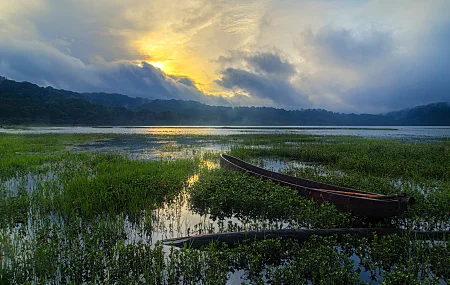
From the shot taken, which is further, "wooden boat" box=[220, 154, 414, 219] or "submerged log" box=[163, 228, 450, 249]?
"wooden boat" box=[220, 154, 414, 219]

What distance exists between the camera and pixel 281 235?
22.4ft

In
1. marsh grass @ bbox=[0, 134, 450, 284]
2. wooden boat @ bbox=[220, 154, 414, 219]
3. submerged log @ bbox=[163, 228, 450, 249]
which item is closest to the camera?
marsh grass @ bbox=[0, 134, 450, 284]

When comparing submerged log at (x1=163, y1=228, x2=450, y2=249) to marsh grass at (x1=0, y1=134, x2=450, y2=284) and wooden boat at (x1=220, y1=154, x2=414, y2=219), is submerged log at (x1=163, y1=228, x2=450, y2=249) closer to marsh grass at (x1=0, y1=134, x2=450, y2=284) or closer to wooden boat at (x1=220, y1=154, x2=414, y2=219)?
marsh grass at (x1=0, y1=134, x2=450, y2=284)

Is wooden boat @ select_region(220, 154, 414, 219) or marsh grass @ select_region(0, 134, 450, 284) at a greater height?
wooden boat @ select_region(220, 154, 414, 219)

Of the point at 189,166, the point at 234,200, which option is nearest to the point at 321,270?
the point at 234,200

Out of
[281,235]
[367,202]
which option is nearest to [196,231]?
[281,235]

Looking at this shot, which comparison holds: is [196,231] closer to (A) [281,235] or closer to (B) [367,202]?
(A) [281,235]

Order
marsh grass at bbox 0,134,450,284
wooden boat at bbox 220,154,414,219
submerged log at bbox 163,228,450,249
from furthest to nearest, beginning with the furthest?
wooden boat at bbox 220,154,414,219, submerged log at bbox 163,228,450,249, marsh grass at bbox 0,134,450,284

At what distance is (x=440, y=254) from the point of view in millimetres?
6105

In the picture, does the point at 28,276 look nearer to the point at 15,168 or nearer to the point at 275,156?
the point at 15,168

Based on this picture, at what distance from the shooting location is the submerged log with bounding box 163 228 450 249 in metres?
6.66

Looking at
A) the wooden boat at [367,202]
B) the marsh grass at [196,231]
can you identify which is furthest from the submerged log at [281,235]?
the wooden boat at [367,202]

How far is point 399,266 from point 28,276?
26.5ft

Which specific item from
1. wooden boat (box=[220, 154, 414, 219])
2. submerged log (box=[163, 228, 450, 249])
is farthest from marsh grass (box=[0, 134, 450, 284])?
wooden boat (box=[220, 154, 414, 219])
